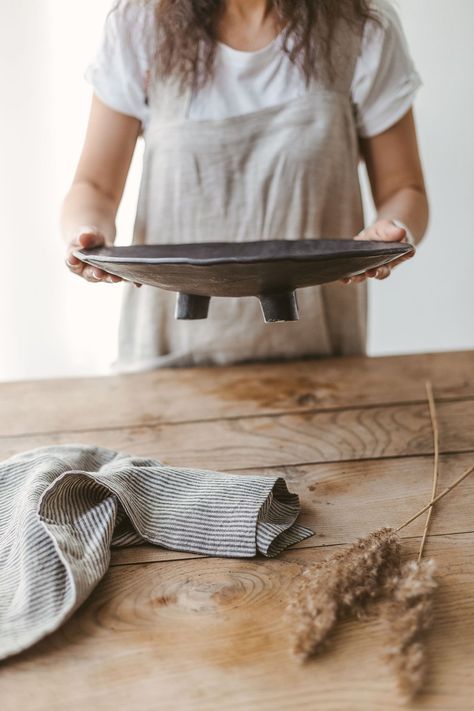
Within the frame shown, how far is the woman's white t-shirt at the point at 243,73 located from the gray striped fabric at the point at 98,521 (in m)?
0.71

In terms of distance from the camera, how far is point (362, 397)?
1.17 metres

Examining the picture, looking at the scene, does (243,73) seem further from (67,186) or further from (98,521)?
(67,186)

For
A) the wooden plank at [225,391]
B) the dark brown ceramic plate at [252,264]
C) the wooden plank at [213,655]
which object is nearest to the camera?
the wooden plank at [213,655]

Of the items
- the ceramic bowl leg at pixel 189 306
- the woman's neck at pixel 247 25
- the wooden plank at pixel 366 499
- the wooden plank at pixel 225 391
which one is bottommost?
the wooden plank at pixel 366 499

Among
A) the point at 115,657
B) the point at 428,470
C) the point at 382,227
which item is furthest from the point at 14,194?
the point at 115,657

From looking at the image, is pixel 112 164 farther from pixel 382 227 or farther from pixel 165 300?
pixel 382 227

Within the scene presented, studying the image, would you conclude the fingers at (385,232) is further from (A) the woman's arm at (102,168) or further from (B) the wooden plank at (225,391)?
(A) the woman's arm at (102,168)

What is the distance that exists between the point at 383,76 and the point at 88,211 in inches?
22.7

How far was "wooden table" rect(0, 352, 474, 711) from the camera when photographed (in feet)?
1.92

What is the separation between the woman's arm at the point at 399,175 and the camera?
1241 millimetres

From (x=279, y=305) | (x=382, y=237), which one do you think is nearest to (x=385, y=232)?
(x=382, y=237)

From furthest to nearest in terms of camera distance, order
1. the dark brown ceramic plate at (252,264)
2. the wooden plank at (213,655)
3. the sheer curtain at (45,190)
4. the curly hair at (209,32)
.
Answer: the sheer curtain at (45,190) < the curly hair at (209,32) < the dark brown ceramic plate at (252,264) < the wooden plank at (213,655)

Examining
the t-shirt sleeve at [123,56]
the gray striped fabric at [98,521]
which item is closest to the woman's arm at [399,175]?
the t-shirt sleeve at [123,56]

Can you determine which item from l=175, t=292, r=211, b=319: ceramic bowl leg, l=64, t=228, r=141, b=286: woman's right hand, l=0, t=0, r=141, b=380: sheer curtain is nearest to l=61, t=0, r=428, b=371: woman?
l=64, t=228, r=141, b=286: woman's right hand
